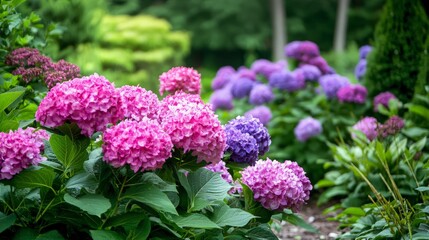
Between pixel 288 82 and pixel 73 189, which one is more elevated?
pixel 288 82

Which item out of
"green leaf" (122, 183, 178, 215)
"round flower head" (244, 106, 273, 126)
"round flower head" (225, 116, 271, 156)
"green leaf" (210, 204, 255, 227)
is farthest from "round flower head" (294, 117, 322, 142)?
"green leaf" (122, 183, 178, 215)

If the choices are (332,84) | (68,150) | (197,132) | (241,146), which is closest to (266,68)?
(332,84)

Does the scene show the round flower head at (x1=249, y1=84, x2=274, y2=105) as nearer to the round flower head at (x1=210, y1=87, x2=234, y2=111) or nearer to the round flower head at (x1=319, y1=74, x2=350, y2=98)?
the round flower head at (x1=210, y1=87, x2=234, y2=111)

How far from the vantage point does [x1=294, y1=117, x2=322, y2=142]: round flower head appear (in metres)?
5.78

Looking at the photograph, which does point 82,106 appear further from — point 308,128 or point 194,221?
point 308,128

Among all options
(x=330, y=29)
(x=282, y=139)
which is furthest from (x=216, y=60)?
(x=282, y=139)

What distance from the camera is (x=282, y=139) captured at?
20.7 ft

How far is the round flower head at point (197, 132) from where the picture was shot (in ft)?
7.06

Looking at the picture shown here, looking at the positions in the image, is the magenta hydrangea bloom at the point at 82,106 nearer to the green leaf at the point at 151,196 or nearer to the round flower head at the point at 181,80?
the green leaf at the point at 151,196

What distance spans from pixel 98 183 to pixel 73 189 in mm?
171

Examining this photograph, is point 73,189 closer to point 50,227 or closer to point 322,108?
point 50,227

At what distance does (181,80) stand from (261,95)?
10.6 ft

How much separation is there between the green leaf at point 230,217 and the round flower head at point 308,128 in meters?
3.49

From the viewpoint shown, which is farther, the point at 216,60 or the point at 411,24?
the point at 216,60
